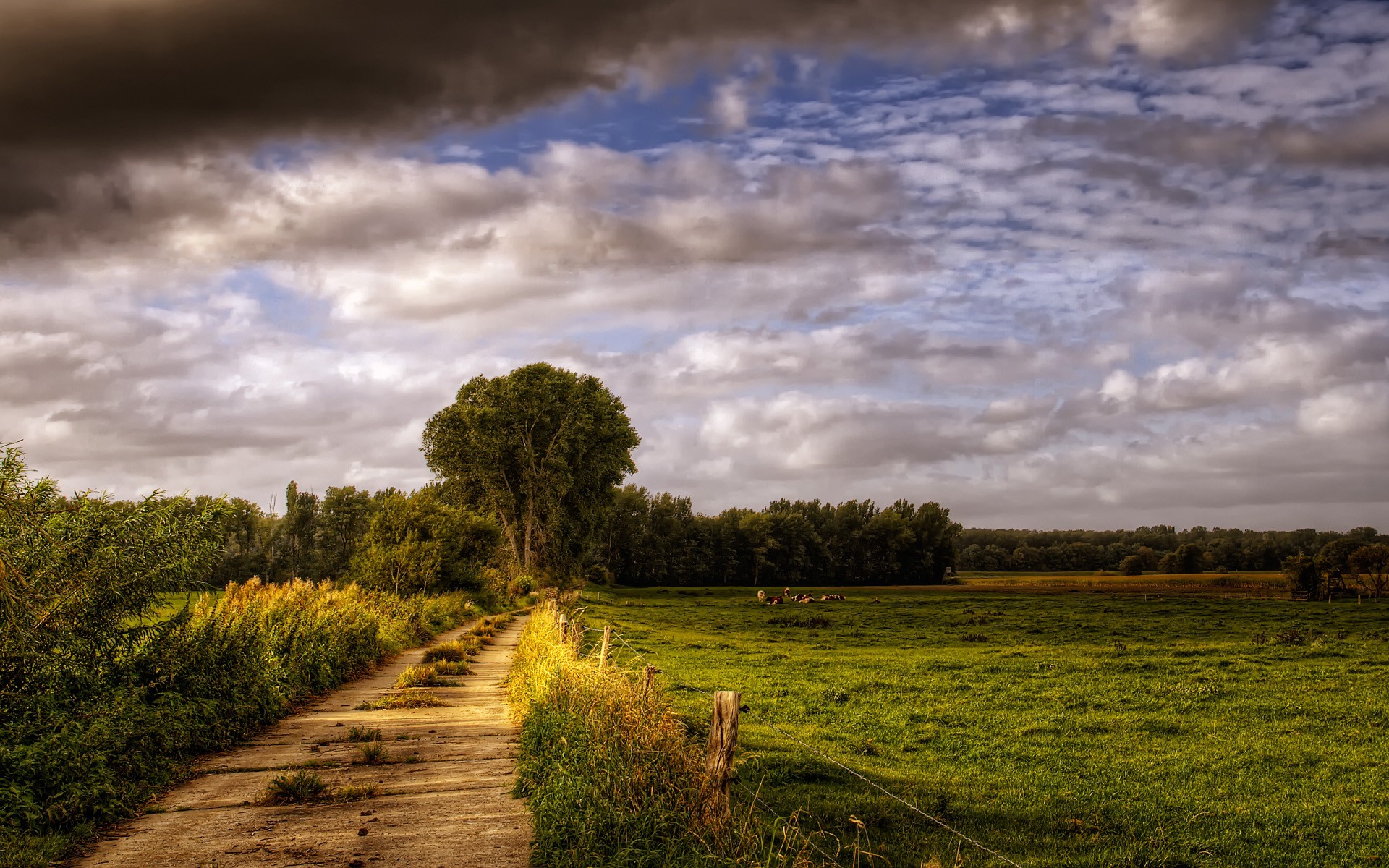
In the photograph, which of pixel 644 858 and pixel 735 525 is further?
pixel 735 525

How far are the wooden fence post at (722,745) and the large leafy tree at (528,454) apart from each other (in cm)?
5612

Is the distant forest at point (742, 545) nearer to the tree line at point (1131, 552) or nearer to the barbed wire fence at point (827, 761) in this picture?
the tree line at point (1131, 552)

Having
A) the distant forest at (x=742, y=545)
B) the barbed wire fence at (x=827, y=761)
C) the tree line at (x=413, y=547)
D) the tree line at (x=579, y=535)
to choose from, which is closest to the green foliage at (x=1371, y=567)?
the tree line at (x=579, y=535)

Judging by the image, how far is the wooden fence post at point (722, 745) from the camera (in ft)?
21.4

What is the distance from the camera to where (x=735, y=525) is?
111812 millimetres

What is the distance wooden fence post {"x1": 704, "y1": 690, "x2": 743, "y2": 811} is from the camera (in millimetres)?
6527

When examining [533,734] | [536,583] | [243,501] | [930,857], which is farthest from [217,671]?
[243,501]

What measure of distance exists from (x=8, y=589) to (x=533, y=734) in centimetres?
728

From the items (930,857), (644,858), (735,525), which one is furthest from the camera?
(735,525)

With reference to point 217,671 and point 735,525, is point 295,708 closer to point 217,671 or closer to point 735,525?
point 217,671

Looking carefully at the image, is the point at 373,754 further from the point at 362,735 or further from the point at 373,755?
the point at 362,735

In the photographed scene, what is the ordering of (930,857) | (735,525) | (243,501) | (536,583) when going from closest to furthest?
(930,857), (536,583), (243,501), (735,525)

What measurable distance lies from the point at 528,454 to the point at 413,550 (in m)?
25.8

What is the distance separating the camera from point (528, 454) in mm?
62844
